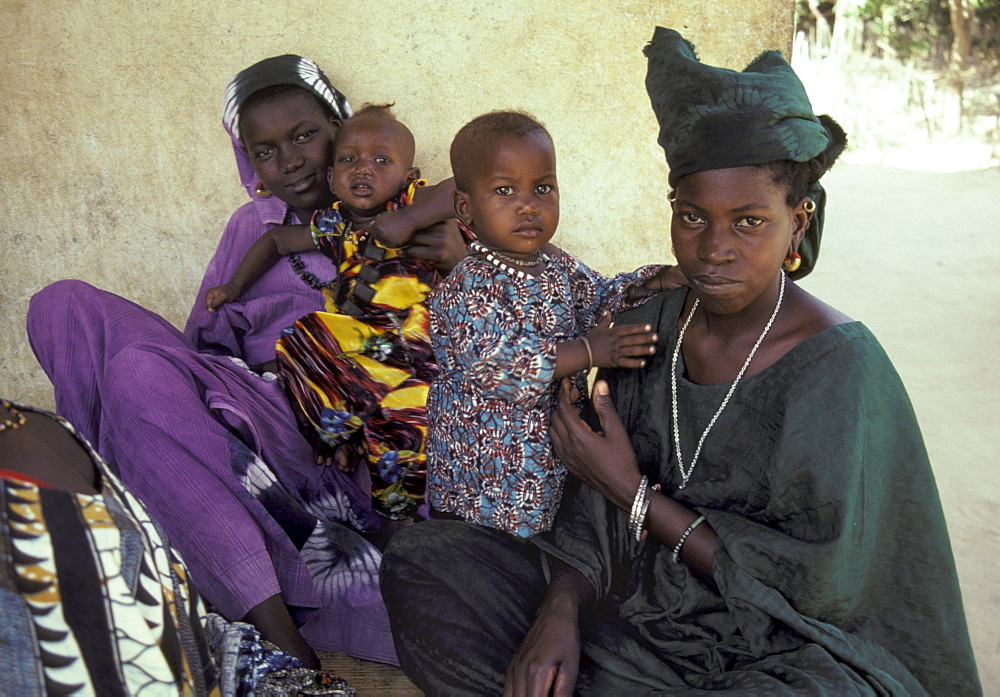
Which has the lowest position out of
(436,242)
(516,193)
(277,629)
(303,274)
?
(277,629)

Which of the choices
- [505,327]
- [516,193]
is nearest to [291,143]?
[516,193]

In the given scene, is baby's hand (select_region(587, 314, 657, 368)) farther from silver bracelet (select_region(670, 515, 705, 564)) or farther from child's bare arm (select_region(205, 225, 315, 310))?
child's bare arm (select_region(205, 225, 315, 310))

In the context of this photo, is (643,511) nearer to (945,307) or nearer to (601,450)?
(601,450)

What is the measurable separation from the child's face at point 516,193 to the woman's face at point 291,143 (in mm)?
932

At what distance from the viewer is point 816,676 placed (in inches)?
59.3

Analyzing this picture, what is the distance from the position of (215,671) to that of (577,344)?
1001 mm

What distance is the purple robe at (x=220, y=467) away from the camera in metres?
2.31

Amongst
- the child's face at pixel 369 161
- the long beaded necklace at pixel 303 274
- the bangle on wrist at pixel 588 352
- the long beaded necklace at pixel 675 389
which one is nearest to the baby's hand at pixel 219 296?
the long beaded necklace at pixel 303 274

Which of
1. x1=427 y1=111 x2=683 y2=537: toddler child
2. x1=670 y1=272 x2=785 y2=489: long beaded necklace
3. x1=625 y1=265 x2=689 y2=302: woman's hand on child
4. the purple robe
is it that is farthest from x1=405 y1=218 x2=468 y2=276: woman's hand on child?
x1=670 y1=272 x2=785 y2=489: long beaded necklace

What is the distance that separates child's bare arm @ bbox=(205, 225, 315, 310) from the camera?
291 cm

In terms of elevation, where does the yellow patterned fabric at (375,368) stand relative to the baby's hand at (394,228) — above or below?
below

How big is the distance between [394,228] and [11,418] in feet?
4.46

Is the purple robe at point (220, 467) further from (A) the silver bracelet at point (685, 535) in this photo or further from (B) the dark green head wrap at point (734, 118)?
(B) the dark green head wrap at point (734, 118)

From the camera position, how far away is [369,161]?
103 inches
